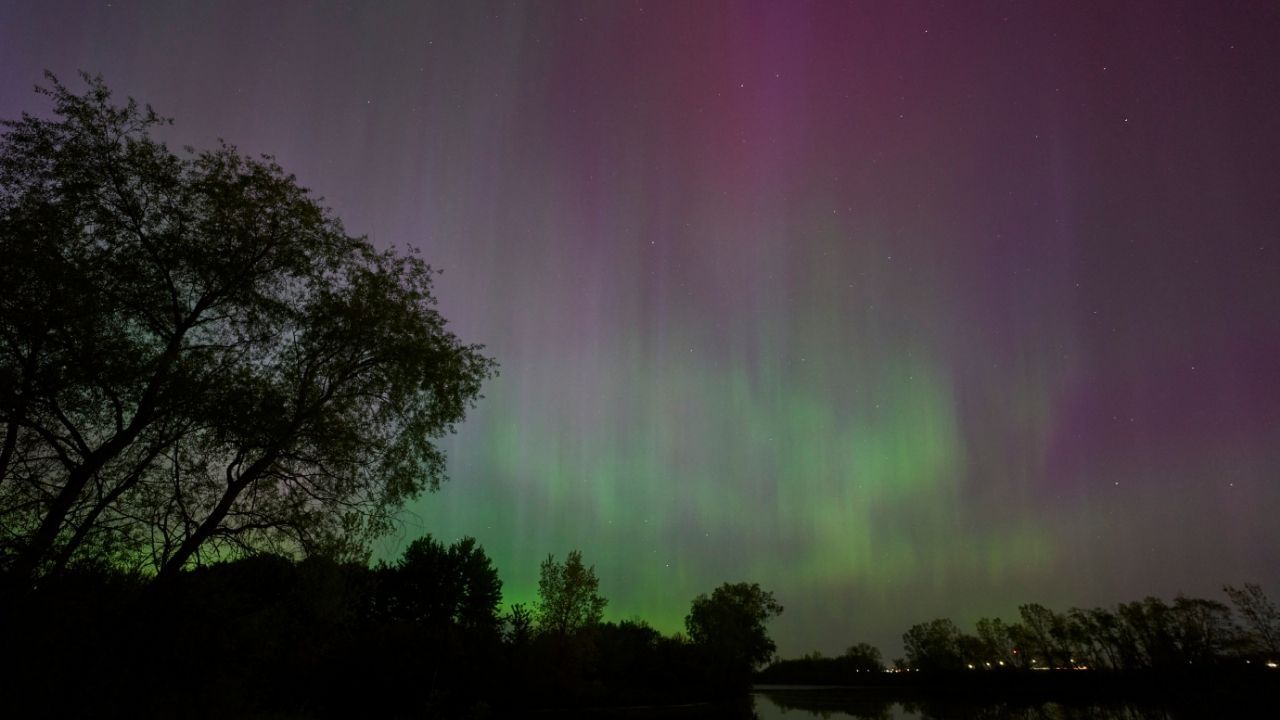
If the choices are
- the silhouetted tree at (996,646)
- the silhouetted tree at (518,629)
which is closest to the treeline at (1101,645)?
the silhouetted tree at (996,646)

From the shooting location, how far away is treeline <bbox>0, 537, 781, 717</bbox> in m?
13.6

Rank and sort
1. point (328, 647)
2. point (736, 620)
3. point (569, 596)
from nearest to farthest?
point (328, 647)
point (569, 596)
point (736, 620)

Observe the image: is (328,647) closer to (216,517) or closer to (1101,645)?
(216,517)

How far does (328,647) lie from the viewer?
33031mm

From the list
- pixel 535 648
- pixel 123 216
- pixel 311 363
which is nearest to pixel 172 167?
pixel 123 216

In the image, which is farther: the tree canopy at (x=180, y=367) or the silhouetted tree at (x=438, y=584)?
the silhouetted tree at (x=438, y=584)

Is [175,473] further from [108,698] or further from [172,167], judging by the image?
[172,167]

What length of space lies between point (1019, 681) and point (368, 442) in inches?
4004

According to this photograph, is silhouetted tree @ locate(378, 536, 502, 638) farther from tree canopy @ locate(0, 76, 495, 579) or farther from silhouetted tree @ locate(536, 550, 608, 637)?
tree canopy @ locate(0, 76, 495, 579)

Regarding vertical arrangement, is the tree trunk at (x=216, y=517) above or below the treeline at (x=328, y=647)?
above

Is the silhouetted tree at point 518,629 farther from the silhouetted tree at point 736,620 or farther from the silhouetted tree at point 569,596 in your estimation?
the silhouetted tree at point 736,620

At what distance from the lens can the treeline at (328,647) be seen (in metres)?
13.6

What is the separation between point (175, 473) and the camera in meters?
17.2

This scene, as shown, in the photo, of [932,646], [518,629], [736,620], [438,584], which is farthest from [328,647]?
[932,646]
